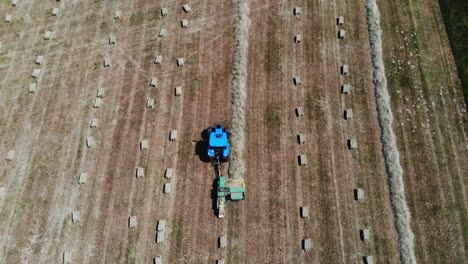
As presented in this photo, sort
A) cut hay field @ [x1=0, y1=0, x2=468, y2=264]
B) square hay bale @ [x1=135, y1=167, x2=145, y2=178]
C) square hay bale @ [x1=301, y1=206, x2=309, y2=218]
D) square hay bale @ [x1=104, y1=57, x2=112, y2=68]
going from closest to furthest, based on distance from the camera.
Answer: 1. cut hay field @ [x1=0, y1=0, x2=468, y2=264]
2. square hay bale @ [x1=301, y1=206, x2=309, y2=218]
3. square hay bale @ [x1=135, y1=167, x2=145, y2=178]
4. square hay bale @ [x1=104, y1=57, x2=112, y2=68]

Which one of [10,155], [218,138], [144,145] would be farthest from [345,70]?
[10,155]

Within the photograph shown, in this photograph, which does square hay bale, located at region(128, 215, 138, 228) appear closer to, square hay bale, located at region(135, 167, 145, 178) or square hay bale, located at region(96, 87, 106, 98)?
square hay bale, located at region(135, 167, 145, 178)

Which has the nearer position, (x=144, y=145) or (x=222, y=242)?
(x=222, y=242)

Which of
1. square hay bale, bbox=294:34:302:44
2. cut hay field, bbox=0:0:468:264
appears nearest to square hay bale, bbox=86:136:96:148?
cut hay field, bbox=0:0:468:264

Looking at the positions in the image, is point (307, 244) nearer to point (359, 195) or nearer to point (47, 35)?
point (359, 195)

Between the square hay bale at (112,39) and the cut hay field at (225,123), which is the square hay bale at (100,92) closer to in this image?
the cut hay field at (225,123)

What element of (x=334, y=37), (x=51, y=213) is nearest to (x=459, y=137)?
Result: (x=334, y=37)
